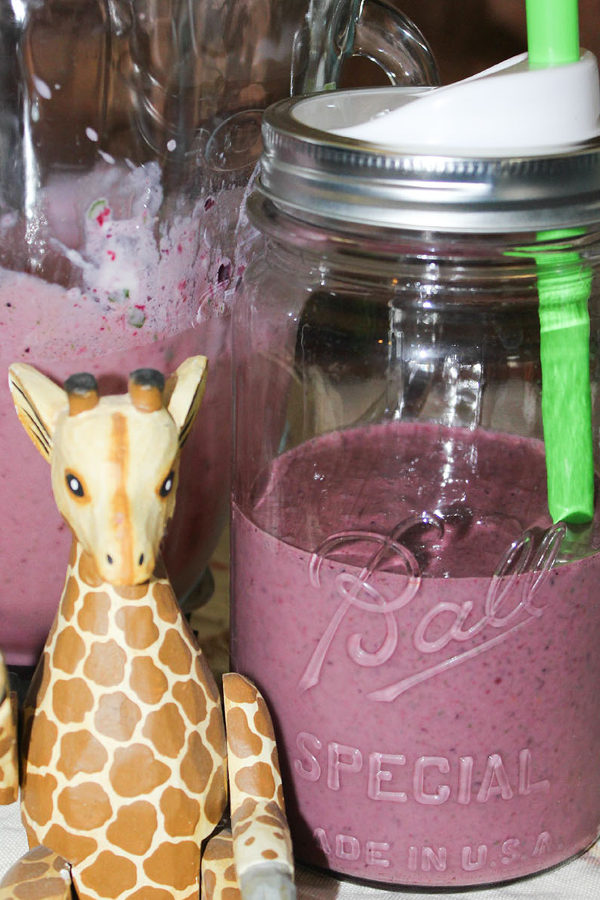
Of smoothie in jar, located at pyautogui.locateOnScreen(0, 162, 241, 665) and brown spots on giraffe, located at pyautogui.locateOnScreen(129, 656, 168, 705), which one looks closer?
brown spots on giraffe, located at pyautogui.locateOnScreen(129, 656, 168, 705)

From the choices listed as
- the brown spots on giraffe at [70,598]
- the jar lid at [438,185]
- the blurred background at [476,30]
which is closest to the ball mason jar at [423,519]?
the jar lid at [438,185]

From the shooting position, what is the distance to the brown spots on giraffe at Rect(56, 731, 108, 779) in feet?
1.65

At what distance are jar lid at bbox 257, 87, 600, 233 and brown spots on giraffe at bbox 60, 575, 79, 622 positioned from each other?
7.6 inches

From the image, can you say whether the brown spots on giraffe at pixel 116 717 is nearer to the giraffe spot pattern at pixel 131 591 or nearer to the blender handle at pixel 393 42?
the giraffe spot pattern at pixel 131 591

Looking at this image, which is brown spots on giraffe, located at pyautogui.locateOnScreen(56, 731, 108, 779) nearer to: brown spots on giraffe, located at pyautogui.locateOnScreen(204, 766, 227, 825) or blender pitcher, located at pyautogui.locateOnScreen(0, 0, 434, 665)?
brown spots on giraffe, located at pyautogui.locateOnScreen(204, 766, 227, 825)

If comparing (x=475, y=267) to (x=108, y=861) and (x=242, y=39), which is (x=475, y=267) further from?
(x=108, y=861)

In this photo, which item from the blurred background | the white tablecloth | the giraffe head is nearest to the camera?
the giraffe head

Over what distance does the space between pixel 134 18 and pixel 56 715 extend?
34 cm

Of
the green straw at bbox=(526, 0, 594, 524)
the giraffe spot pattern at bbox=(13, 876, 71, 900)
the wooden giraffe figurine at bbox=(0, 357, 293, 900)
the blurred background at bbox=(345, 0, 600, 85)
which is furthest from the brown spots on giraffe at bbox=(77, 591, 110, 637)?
the blurred background at bbox=(345, 0, 600, 85)

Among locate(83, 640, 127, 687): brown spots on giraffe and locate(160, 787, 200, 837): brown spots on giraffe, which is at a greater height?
locate(83, 640, 127, 687): brown spots on giraffe

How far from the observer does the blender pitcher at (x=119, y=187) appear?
1.91ft

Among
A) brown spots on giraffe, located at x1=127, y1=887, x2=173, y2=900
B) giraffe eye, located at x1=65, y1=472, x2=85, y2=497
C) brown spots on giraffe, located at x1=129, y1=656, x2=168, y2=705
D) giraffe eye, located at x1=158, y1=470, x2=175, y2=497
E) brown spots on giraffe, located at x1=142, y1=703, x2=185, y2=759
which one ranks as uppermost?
giraffe eye, located at x1=65, y1=472, x2=85, y2=497

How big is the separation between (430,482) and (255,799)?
187 millimetres

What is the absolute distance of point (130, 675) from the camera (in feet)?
1.66
